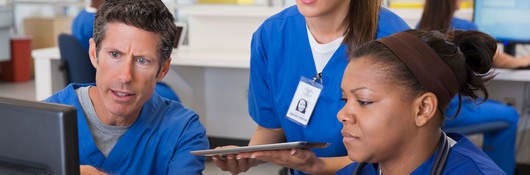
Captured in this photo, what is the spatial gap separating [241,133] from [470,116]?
171 centimetres

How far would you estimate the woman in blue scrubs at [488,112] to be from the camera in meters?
3.02

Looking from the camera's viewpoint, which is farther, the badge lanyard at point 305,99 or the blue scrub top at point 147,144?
the badge lanyard at point 305,99

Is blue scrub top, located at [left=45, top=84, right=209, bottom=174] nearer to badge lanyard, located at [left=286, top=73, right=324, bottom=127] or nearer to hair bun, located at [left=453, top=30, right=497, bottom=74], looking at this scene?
badge lanyard, located at [left=286, top=73, right=324, bottom=127]

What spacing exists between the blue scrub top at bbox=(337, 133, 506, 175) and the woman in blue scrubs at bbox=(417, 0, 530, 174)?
1.71 m

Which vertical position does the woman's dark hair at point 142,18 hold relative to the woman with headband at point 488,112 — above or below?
above

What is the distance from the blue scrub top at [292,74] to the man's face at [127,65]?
1.25 ft

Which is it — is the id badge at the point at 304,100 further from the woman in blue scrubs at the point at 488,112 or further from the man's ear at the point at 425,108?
the woman in blue scrubs at the point at 488,112

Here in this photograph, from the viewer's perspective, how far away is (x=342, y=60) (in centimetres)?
169

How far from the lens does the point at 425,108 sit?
125 cm

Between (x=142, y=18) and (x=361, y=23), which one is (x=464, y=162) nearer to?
(x=361, y=23)

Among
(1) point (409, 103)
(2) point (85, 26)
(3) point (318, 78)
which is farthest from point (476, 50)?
(2) point (85, 26)

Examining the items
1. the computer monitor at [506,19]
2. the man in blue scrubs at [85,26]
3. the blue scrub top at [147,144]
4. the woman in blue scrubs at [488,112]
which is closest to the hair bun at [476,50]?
the blue scrub top at [147,144]

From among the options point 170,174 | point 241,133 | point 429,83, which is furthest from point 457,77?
point 241,133

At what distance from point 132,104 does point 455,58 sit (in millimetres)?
669
